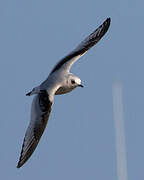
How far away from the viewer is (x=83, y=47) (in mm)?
32406

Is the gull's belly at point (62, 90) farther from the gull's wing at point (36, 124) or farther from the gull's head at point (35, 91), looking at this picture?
the gull's wing at point (36, 124)

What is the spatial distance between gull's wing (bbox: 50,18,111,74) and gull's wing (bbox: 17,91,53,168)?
2.85 m

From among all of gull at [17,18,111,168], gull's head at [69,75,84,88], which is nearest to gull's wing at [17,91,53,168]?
gull at [17,18,111,168]

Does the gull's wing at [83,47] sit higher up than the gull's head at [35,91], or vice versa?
the gull's wing at [83,47]

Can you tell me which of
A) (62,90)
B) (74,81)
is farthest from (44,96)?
(74,81)

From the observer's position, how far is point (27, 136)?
27688mm

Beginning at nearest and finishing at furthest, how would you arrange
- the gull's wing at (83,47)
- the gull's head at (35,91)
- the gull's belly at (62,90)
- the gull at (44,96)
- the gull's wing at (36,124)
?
the gull's wing at (36,124)
the gull at (44,96)
the gull's head at (35,91)
the gull's belly at (62,90)
the gull's wing at (83,47)

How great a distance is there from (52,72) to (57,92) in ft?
6.30

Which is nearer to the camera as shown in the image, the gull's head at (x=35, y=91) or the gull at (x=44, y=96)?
the gull at (x=44, y=96)

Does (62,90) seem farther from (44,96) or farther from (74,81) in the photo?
(44,96)

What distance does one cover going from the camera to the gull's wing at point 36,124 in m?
27.3

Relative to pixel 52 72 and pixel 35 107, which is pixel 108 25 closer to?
pixel 52 72

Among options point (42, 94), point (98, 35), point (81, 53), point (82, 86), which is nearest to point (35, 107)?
point (42, 94)

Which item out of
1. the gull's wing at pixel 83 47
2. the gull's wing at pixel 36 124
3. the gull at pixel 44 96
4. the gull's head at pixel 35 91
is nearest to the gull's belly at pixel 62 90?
the gull at pixel 44 96
